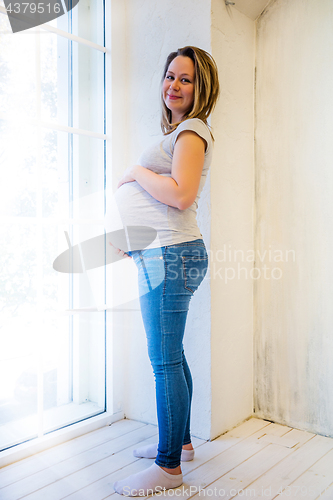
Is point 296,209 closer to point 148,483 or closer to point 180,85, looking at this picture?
point 180,85

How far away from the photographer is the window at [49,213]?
1493 millimetres

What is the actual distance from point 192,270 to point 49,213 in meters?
0.68

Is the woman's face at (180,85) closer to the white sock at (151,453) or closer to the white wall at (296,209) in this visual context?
the white wall at (296,209)

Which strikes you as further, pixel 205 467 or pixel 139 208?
pixel 205 467

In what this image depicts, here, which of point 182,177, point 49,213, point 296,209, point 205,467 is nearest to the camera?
point 182,177

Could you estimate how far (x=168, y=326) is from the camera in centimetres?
127

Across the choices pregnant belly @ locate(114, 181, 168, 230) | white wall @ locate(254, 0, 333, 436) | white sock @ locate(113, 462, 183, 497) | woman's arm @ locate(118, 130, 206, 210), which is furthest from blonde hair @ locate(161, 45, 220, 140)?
white sock @ locate(113, 462, 183, 497)

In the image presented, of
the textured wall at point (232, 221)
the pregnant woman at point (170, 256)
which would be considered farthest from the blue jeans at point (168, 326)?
the textured wall at point (232, 221)

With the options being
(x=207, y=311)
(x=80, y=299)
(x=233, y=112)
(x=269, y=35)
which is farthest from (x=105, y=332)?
(x=269, y=35)

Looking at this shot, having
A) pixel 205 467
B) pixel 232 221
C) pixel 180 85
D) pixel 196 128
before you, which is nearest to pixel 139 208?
pixel 196 128

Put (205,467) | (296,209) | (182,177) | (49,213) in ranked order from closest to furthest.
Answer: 1. (182,177)
2. (205,467)
3. (49,213)
4. (296,209)

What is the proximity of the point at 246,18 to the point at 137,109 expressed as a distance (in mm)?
651

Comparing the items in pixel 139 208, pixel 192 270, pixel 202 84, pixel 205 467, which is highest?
pixel 202 84

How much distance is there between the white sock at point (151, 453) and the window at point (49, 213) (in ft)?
1.18
